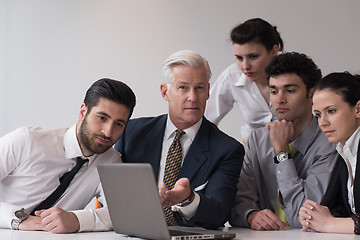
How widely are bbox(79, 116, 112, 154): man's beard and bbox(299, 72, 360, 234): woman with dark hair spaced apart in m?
0.92

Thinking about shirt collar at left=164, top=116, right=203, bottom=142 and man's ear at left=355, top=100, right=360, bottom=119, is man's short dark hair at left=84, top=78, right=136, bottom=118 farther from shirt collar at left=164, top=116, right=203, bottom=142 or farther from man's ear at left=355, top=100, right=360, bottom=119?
man's ear at left=355, top=100, right=360, bottom=119

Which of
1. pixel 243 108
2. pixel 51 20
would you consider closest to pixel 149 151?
pixel 243 108

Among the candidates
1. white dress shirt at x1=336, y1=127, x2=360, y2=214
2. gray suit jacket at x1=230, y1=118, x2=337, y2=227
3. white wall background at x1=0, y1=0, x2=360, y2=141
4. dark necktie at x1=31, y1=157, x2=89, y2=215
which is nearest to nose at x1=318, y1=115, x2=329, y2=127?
white dress shirt at x1=336, y1=127, x2=360, y2=214

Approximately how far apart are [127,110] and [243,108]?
4.18 feet

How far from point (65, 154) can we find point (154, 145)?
0.41 m

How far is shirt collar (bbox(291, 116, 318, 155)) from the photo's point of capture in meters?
2.62

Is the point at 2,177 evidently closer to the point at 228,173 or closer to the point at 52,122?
the point at 228,173

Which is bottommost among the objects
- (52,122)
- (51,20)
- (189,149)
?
(52,122)

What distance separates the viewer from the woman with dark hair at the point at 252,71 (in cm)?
335

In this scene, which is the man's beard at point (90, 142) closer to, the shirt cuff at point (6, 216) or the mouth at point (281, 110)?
the shirt cuff at point (6, 216)

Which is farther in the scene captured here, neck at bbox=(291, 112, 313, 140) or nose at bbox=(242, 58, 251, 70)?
nose at bbox=(242, 58, 251, 70)

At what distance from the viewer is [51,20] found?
5430 mm

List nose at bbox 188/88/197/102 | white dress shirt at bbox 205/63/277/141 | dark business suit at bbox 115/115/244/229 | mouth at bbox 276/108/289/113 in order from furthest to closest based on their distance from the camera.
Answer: white dress shirt at bbox 205/63/277/141 < mouth at bbox 276/108/289/113 < nose at bbox 188/88/197/102 < dark business suit at bbox 115/115/244/229

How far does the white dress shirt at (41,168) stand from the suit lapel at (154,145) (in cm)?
17
